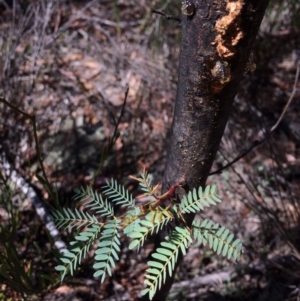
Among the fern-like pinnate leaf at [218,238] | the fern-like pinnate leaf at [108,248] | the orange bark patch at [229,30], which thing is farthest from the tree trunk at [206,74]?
the fern-like pinnate leaf at [108,248]

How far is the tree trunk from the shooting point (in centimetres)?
82

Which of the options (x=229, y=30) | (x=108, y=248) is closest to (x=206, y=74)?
(x=229, y=30)

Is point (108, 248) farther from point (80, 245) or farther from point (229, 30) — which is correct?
point (229, 30)

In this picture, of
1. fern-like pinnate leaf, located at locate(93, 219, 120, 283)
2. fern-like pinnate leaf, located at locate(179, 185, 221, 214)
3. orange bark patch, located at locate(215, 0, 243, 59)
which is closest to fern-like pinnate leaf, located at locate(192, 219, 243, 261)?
fern-like pinnate leaf, located at locate(179, 185, 221, 214)

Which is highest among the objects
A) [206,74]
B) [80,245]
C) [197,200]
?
[206,74]

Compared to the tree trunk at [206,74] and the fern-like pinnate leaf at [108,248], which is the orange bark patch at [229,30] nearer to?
the tree trunk at [206,74]

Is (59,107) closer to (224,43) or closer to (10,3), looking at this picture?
(10,3)

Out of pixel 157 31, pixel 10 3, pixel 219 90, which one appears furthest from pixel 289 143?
pixel 10 3

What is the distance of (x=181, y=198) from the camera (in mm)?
1224

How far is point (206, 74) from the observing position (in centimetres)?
92

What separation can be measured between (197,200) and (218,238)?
0.38ft

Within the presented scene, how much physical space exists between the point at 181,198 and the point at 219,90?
0.40 meters

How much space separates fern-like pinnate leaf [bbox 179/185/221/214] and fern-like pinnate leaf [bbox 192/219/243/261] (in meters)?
0.05

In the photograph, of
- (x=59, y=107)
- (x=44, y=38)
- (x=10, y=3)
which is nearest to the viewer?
(x=59, y=107)
